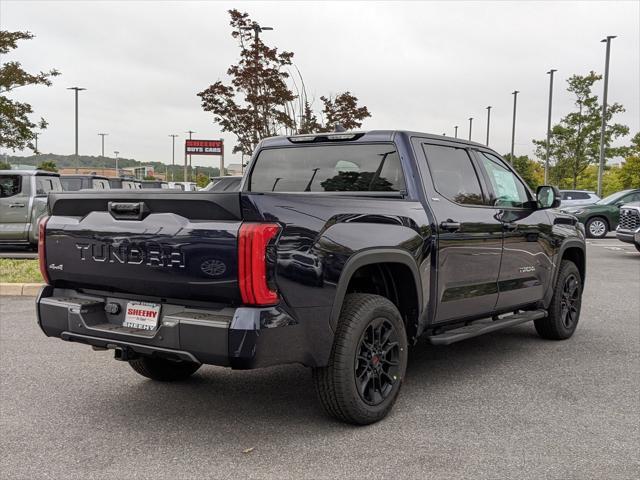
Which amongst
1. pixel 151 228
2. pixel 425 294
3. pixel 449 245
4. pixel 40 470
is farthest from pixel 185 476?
pixel 449 245

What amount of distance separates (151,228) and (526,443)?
2441 millimetres

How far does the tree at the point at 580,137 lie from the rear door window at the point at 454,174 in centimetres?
3942

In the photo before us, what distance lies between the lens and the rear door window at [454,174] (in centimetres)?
495

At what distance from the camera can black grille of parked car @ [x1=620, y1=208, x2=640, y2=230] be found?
16141mm

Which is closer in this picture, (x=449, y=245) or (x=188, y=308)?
(x=188, y=308)

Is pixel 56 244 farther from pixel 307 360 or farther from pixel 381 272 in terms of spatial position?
pixel 381 272

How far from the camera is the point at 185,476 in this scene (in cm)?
A: 334

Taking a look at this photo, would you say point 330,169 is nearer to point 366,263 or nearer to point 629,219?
point 366,263

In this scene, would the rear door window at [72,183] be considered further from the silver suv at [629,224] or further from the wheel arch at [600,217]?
the wheel arch at [600,217]

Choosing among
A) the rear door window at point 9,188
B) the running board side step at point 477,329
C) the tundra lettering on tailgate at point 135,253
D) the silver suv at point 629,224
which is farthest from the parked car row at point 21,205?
the silver suv at point 629,224

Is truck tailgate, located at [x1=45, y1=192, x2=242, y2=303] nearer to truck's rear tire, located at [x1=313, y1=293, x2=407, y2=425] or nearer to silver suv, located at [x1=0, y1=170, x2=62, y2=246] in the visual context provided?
truck's rear tire, located at [x1=313, y1=293, x2=407, y2=425]

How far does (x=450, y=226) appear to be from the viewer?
4.79m

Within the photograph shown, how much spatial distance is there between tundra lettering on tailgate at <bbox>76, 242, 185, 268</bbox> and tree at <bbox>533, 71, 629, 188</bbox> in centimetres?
4192

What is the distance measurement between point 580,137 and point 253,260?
4568 centimetres
